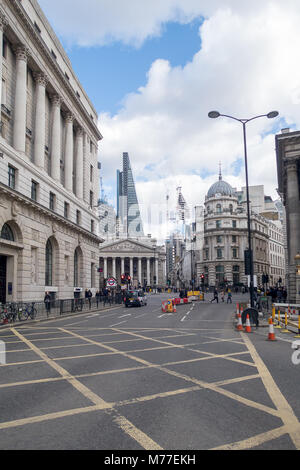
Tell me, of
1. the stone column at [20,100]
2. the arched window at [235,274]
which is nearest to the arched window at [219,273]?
the arched window at [235,274]

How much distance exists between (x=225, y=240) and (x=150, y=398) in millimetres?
89615

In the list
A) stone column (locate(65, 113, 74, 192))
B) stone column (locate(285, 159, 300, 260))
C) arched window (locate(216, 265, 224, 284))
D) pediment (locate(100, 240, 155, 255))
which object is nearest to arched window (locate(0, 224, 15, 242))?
stone column (locate(65, 113, 74, 192))

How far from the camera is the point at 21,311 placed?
70.0 ft

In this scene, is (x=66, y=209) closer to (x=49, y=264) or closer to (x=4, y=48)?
(x=49, y=264)

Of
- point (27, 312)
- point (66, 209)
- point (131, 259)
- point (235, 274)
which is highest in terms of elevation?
point (66, 209)

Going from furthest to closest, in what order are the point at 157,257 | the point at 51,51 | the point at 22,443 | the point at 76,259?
the point at 157,257 → the point at 76,259 → the point at 51,51 → the point at 22,443

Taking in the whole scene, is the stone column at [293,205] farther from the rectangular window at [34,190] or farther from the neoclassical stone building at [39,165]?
the rectangular window at [34,190]

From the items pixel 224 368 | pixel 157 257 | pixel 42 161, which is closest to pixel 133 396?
pixel 224 368

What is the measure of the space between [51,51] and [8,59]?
809 cm

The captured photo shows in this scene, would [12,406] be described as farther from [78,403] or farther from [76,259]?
[76,259]

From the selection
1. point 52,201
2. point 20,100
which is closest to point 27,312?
point 52,201

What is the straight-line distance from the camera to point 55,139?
35.0m

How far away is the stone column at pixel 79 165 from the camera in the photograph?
41.5 metres

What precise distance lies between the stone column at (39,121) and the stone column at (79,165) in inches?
393
